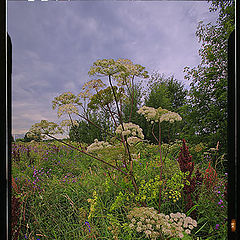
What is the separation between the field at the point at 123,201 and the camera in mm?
771

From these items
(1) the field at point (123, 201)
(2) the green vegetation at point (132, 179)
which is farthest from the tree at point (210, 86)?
(1) the field at point (123, 201)

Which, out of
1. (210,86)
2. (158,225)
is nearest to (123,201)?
(158,225)

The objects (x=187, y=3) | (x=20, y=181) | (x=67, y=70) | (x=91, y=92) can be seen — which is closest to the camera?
(x=187, y=3)

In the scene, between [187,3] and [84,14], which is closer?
[187,3]

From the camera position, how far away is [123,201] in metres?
1.11

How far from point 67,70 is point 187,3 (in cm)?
66

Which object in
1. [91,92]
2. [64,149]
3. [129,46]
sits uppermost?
[129,46]

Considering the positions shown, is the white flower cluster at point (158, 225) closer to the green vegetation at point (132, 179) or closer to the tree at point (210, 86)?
the green vegetation at point (132, 179)

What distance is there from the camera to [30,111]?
774 mm

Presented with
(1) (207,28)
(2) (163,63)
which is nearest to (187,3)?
(2) (163,63)

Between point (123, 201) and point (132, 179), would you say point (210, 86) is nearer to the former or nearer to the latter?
point (132, 179)

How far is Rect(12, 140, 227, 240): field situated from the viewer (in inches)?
30.3

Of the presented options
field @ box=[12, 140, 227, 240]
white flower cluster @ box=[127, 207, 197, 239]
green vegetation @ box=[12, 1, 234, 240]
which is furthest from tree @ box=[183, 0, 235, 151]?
white flower cluster @ box=[127, 207, 197, 239]
